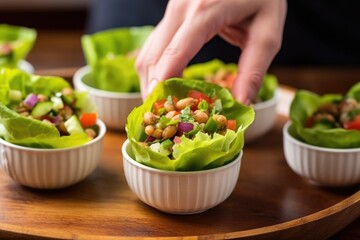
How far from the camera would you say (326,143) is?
1.74 meters

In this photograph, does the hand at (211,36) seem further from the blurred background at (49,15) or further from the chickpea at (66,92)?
the blurred background at (49,15)

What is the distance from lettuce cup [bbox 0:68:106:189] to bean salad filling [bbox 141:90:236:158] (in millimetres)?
183

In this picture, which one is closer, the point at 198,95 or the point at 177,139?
the point at 177,139

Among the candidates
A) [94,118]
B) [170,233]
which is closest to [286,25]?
[94,118]

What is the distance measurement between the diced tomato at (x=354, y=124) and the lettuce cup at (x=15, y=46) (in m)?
1.15

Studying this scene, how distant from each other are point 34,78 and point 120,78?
1.18ft

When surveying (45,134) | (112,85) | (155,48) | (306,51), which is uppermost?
(155,48)

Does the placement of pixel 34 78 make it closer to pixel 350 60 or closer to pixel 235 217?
pixel 235 217

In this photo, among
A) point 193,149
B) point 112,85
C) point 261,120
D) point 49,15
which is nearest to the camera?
point 193,149

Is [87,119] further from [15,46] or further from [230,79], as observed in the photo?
[15,46]

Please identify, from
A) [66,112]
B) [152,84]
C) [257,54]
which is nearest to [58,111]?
[66,112]

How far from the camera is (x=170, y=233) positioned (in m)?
1.50

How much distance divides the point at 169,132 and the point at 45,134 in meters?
0.29

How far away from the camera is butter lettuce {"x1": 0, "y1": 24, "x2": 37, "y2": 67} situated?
2.39m
